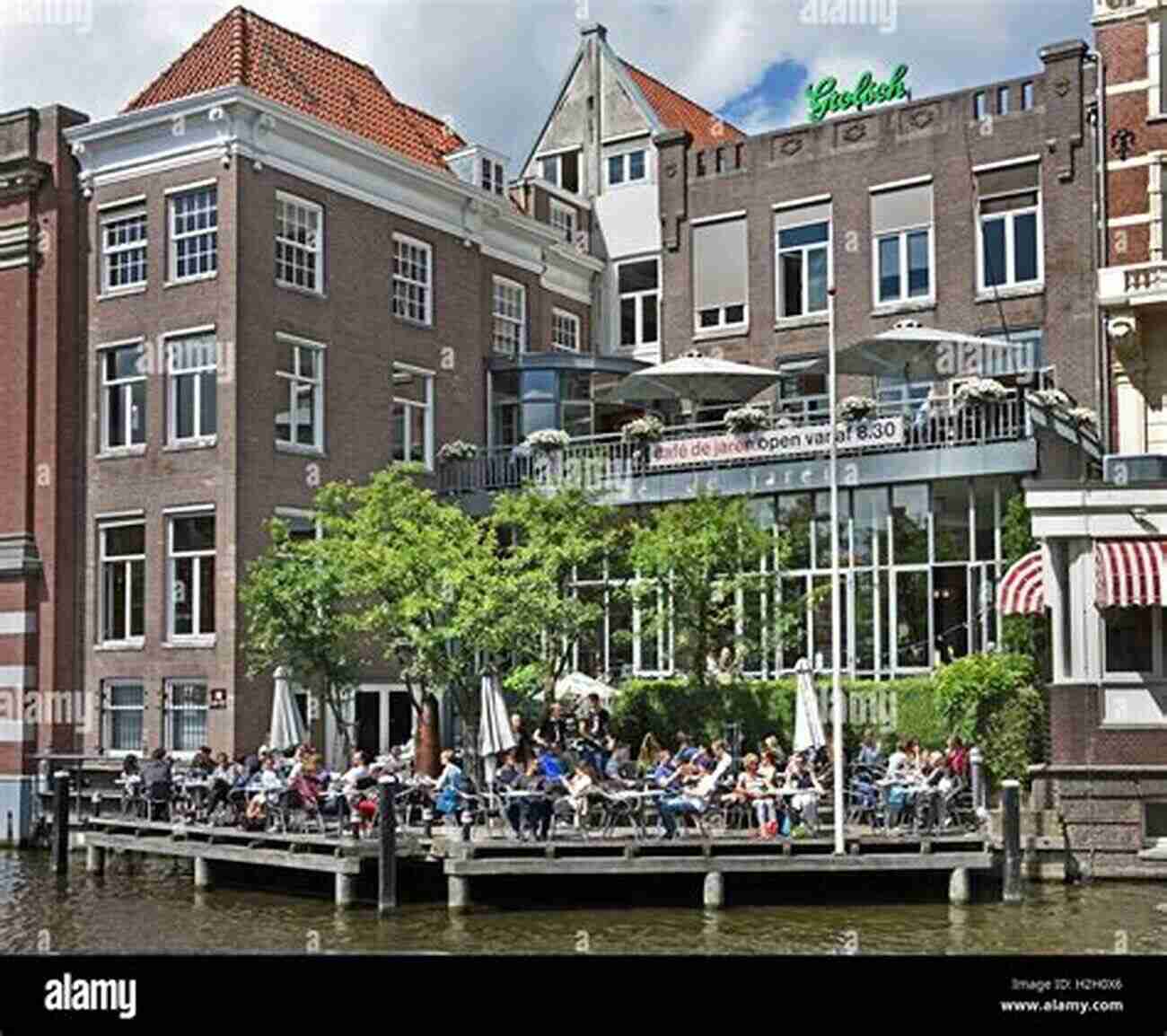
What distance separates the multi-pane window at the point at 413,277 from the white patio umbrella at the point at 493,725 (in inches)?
333

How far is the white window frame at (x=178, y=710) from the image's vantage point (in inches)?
864

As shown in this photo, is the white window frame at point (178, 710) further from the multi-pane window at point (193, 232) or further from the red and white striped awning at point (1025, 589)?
the red and white striped awning at point (1025, 589)

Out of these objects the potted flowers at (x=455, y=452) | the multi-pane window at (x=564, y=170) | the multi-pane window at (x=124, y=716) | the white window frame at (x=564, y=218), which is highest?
the white window frame at (x=564, y=218)

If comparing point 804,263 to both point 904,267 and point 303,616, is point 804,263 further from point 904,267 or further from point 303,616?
point 303,616

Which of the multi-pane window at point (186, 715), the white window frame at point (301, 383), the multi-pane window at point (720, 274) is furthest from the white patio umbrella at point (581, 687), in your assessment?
the multi-pane window at point (720, 274)

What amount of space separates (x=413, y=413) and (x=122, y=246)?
498 centimetres

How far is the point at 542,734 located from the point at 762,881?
200 inches

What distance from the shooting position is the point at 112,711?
22.6m

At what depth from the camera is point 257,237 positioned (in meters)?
22.6

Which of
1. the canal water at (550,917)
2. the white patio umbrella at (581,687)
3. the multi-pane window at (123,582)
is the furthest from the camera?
the multi-pane window at (123,582)

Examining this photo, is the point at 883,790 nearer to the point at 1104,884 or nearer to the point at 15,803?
the point at 1104,884

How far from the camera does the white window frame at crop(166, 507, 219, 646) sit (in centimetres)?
2212
